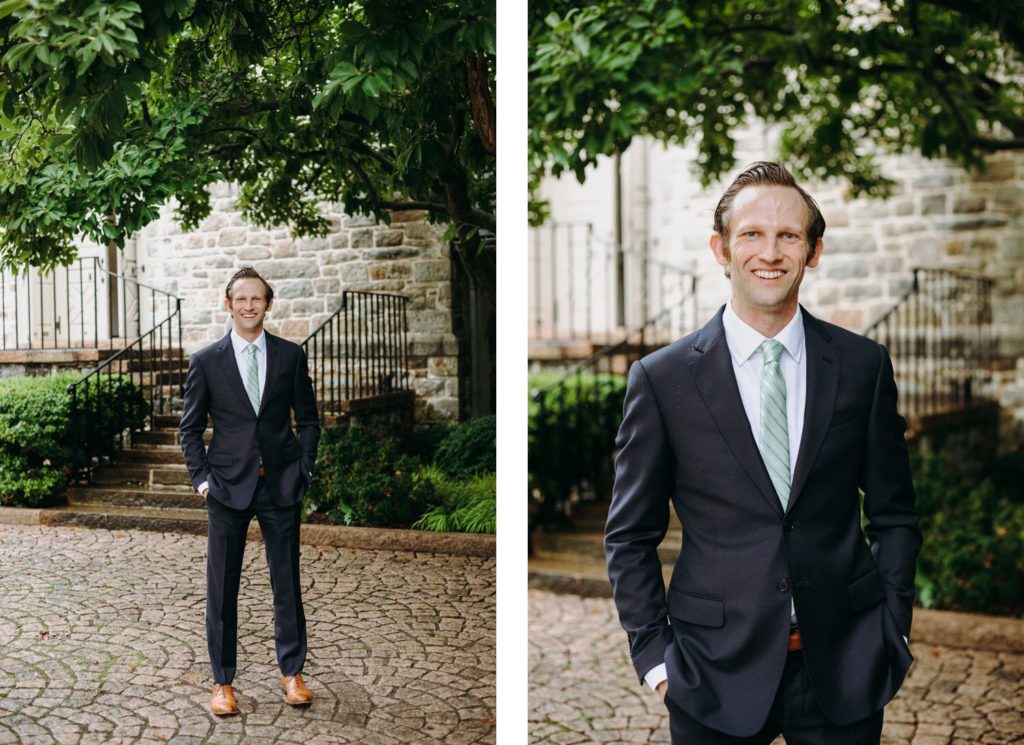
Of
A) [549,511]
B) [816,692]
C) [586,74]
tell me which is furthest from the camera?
[549,511]

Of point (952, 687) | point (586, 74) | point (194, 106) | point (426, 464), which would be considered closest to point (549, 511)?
point (952, 687)

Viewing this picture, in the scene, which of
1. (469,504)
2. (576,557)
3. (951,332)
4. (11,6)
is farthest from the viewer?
(951,332)

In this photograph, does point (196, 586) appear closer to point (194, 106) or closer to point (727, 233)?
point (194, 106)

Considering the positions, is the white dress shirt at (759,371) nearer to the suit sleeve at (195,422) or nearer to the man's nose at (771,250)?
the man's nose at (771,250)

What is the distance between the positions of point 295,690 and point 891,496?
4.70 feet

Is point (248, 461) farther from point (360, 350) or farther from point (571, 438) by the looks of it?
point (571, 438)

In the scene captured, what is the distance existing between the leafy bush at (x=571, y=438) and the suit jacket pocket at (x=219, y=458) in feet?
11.5

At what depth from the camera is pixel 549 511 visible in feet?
19.1

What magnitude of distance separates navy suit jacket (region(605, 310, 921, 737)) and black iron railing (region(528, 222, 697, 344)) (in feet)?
18.6

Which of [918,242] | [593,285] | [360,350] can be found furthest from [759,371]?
[593,285]

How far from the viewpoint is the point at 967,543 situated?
16.0ft

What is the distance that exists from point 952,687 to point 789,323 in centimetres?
275

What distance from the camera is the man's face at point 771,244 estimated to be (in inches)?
76.0

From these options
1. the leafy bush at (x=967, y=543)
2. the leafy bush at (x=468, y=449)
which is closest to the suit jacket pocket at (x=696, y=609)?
the leafy bush at (x=468, y=449)
